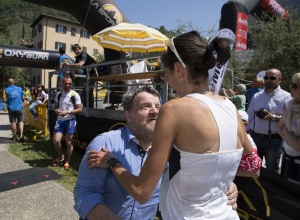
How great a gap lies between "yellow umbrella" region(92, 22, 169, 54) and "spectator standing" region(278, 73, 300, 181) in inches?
221

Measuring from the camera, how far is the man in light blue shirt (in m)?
1.59

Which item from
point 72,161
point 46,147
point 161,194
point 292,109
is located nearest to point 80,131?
point 72,161

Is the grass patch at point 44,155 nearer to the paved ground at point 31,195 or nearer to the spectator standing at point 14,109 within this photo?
the paved ground at point 31,195

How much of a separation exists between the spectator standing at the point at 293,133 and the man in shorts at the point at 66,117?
4.20 m

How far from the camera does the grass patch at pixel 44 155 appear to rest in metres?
5.30

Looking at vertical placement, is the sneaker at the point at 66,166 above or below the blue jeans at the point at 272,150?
below

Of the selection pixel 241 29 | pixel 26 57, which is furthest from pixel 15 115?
pixel 241 29

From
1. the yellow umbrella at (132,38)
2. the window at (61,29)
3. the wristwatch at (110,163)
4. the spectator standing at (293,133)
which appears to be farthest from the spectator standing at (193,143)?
the window at (61,29)

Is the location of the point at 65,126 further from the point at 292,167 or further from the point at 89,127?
the point at 292,167

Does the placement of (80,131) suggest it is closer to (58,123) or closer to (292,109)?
(58,123)

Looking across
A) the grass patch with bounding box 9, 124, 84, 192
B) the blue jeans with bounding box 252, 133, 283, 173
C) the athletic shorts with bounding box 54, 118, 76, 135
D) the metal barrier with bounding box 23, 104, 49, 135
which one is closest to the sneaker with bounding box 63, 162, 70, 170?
the grass patch with bounding box 9, 124, 84, 192

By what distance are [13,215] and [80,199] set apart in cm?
266

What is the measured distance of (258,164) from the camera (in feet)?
5.43

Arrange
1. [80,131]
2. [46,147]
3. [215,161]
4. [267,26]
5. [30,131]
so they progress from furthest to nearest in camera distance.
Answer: [267,26] → [30,131] → [46,147] → [80,131] → [215,161]
